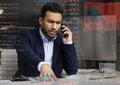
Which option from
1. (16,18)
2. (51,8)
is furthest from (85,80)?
(16,18)

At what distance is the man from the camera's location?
3.14 m

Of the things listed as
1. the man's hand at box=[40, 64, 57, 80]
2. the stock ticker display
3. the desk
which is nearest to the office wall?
the stock ticker display

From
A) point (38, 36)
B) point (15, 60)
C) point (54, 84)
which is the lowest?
point (54, 84)

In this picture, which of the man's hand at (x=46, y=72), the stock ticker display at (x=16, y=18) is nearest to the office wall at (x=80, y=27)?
the stock ticker display at (x=16, y=18)

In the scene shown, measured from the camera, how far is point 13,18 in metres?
3.12

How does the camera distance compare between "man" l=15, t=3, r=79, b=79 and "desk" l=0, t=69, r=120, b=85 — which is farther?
"desk" l=0, t=69, r=120, b=85

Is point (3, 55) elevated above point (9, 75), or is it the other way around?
point (3, 55)

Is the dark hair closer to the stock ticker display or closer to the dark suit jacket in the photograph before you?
the stock ticker display

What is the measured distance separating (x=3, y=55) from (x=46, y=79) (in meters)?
0.49

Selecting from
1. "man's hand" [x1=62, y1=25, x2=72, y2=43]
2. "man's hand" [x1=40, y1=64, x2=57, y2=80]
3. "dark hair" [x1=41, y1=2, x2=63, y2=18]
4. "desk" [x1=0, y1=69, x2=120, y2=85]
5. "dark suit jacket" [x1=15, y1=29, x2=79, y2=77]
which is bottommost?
"desk" [x1=0, y1=69, x2=120, y2=85]

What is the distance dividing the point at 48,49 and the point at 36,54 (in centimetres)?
13

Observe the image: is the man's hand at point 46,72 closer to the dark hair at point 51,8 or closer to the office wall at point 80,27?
the office wall at point 80,27

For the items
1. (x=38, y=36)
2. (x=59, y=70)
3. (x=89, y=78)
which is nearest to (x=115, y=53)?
(x=89, y=78)

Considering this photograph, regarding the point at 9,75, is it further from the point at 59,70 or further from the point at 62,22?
the point at 62,22
